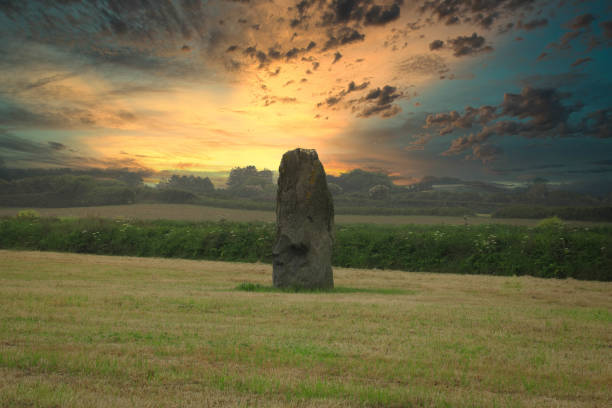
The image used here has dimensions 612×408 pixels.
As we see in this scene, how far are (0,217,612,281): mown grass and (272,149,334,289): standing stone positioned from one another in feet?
35.8

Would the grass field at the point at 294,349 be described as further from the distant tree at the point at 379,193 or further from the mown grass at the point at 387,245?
the distant tree at the point at 379,193

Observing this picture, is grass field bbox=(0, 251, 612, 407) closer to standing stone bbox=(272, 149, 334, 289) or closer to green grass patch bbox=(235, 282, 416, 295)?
green grass patch bbox=(235, 282, 416, 295)

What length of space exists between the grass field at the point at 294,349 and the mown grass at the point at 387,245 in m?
8.09

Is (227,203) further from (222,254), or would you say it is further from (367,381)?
(367,381)

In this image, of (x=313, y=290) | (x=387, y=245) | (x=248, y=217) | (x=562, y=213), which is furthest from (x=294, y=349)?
(x=562, y=213)

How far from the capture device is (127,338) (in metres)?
7.88

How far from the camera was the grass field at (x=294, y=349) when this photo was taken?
5465 millimetres

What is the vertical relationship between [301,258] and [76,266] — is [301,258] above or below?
above

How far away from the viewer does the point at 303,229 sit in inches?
595

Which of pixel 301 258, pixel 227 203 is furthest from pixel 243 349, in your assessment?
pixel 227 203

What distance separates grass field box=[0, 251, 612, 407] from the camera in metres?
5.46

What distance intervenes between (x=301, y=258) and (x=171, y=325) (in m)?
6.70

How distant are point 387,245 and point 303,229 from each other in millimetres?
12067

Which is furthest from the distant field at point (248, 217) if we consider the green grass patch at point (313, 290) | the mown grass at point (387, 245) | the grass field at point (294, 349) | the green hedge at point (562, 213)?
the grass field at point (294, 349)
